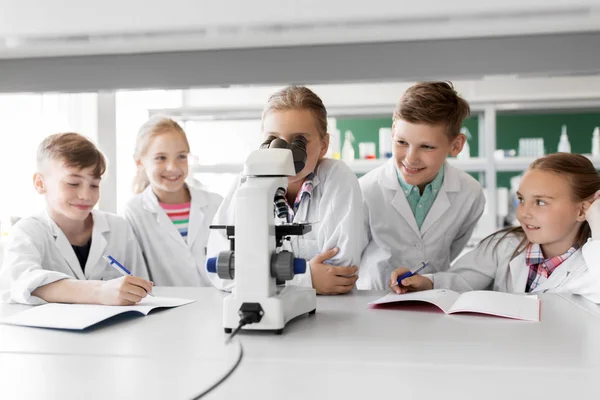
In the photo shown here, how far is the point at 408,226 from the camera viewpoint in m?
1.71

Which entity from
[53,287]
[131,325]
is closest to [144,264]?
[53,287]

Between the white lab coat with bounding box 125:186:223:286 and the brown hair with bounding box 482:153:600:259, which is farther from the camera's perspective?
the white lab coat with bounding box 125:186:223:286

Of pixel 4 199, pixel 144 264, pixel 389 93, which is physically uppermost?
pixel 389 93

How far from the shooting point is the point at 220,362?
692mm

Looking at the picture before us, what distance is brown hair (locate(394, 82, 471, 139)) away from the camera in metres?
1.60

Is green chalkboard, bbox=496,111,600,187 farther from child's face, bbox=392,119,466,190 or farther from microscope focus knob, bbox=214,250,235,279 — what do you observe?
microscope focus knob, bbox=214,250,235,279

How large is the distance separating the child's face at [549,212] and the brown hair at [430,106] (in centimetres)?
28

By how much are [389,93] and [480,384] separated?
3.89 m

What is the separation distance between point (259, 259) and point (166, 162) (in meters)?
1.30

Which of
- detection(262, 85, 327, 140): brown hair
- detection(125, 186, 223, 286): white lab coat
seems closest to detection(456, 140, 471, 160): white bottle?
detection(125, 186, 223, 286): white lab coat

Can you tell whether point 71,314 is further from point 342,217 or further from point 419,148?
point 419,148

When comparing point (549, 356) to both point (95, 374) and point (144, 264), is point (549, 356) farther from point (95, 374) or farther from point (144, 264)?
point (144, 264)

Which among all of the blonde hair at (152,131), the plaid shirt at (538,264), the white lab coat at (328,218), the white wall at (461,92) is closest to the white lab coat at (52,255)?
the white lab coat at (328,218)

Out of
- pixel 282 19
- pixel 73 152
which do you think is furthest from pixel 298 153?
pixel 73 152
